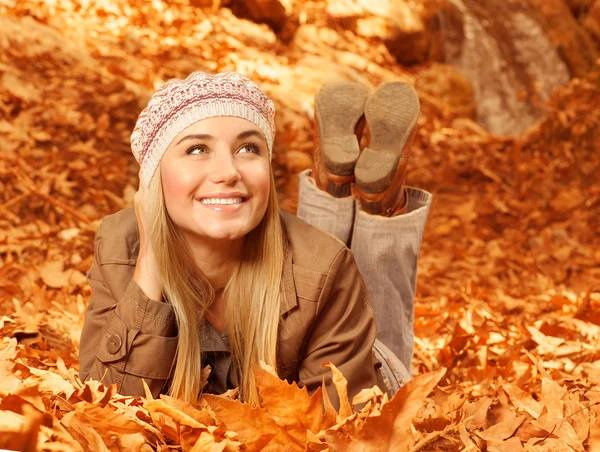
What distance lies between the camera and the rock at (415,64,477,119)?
8.46 metres

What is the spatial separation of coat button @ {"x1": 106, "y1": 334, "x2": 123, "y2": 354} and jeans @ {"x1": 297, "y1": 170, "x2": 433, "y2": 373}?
1.04m

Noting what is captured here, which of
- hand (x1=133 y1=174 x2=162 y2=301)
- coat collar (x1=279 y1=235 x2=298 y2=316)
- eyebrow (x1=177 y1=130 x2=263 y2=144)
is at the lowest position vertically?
coat collar (x1=279 y1=235 x2=298 y2=316)

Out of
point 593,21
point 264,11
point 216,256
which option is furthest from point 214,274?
point 593,21

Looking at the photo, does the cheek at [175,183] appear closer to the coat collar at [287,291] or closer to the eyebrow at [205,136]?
the eyebrow at [205,136]

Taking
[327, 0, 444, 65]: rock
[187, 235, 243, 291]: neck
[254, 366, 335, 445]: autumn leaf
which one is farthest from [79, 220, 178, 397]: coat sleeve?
[327, 0, 444, 65]: rock

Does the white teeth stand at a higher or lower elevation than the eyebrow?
lower

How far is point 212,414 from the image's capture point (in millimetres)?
1715

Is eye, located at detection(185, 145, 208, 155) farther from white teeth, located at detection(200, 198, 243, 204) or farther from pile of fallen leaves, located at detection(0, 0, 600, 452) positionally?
pile of fallen leaves, located at detection(0, 0, 600, 452)

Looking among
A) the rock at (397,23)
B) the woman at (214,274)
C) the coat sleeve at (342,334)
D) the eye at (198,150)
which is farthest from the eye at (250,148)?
the rock at (397,23)

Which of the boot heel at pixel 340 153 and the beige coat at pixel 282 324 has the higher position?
the boot heel at pixel 340 153

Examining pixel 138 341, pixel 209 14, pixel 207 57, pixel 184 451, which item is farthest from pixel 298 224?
pixel 209 14

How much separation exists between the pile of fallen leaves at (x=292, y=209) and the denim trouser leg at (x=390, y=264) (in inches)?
14.5

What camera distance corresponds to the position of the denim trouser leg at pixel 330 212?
2762 millimetres

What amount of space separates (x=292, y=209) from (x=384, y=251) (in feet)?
8.49
